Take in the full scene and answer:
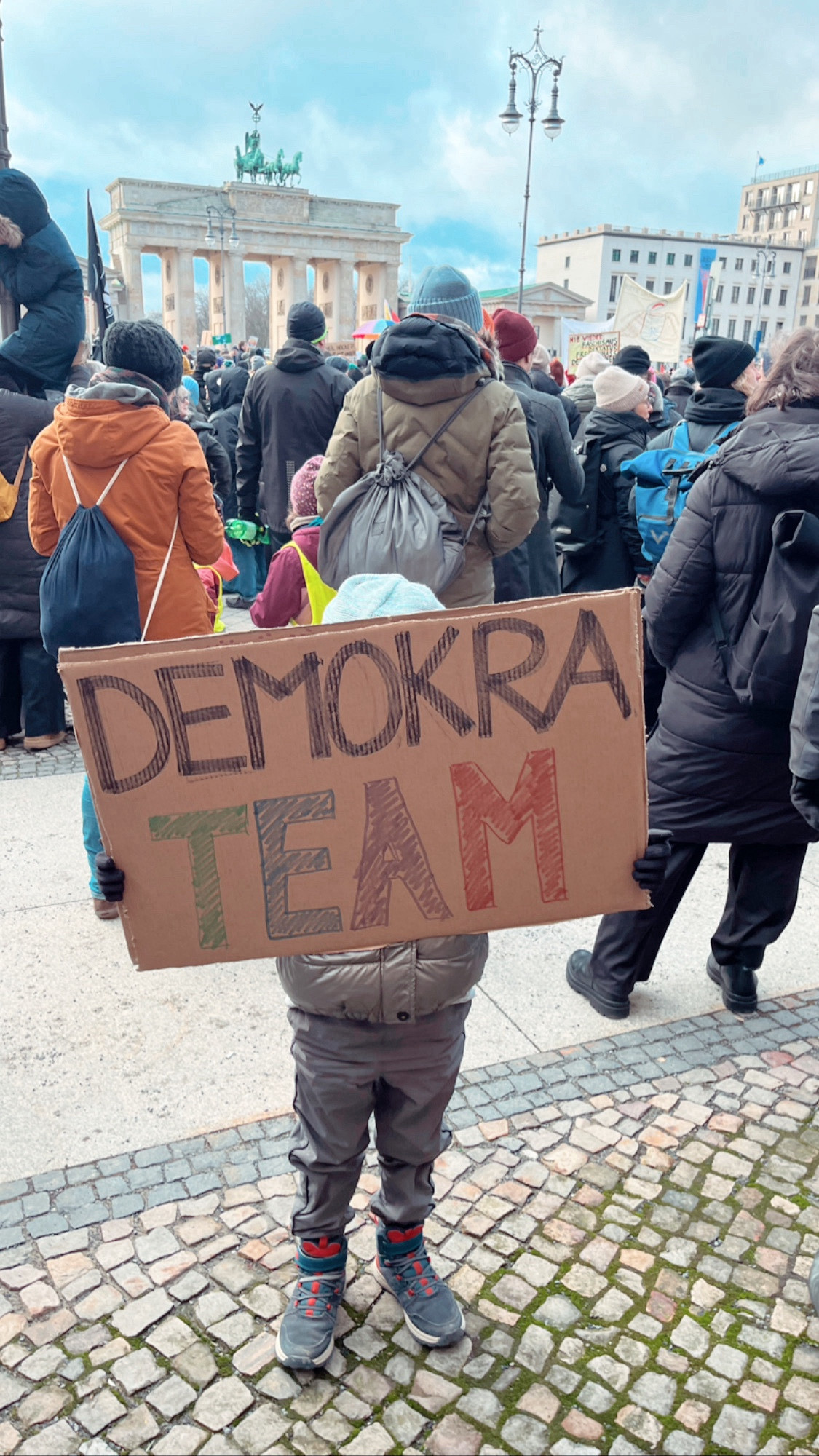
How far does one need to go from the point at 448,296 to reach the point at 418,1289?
3490mm

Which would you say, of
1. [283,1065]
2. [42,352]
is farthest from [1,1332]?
[42,352]

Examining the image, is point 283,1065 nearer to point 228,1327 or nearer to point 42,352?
point 228,1327

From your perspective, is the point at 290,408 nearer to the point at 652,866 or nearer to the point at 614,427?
the point at 614,427

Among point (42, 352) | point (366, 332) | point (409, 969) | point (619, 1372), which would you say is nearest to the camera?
point (409, 969)

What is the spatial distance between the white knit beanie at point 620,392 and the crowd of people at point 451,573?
1 cm

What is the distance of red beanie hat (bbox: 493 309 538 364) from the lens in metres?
5.20

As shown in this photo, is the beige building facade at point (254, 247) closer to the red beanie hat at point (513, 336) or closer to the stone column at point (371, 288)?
the stone column at point (371, 288)

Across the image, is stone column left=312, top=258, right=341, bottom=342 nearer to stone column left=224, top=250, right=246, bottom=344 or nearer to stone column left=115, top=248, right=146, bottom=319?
stone column left=224, top=250, right=246, bottom=344

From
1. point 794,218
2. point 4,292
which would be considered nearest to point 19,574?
point 4,292

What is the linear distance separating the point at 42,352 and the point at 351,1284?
5052 millimetres

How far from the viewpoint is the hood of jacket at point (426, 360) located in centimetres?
351

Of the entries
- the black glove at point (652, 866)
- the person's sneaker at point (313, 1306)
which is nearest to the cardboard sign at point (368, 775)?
the black glove at point (652, 866)

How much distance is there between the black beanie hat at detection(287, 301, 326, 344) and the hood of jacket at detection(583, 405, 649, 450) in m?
2.36

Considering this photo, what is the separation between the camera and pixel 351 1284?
2.48 m
